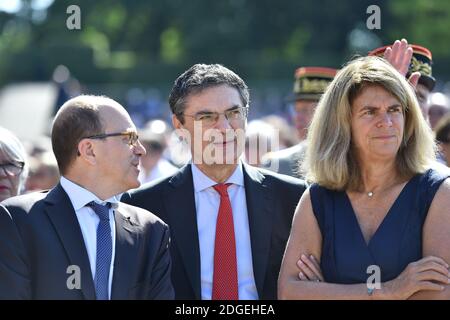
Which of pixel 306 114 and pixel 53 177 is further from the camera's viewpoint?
pixel 53 177

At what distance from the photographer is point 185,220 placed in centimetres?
521

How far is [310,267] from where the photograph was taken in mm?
4625

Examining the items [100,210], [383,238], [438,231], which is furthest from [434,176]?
[100,210]

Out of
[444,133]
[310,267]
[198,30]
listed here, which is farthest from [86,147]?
[198,30]

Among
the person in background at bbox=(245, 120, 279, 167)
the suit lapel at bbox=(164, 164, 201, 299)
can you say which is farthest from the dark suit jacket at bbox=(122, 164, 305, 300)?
the person in background at bbox=(245, 120, 279, 167)

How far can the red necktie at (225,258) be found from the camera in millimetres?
5043

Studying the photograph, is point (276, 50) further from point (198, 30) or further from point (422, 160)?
point (422, 160)

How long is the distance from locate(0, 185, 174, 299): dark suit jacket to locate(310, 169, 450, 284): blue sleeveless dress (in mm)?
846

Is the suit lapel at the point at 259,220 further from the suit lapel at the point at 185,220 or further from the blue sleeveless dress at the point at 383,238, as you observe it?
the blue sleeveless dress at the point at 383,238

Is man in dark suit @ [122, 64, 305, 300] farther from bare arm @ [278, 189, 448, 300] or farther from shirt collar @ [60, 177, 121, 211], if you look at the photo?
shirt collar @ [60, 177, 121, 211]

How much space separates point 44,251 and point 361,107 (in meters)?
1.78

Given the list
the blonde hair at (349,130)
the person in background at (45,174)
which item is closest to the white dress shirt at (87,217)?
the blonde hair at (349,130)

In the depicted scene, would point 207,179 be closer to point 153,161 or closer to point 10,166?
point 10,166
